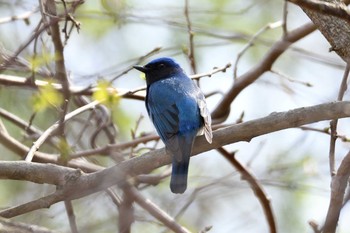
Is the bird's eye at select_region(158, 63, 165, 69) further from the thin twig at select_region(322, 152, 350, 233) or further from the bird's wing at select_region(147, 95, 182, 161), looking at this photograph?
the thin twig at select_region(322, 152, 350, 233)

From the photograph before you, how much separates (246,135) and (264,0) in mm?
4277

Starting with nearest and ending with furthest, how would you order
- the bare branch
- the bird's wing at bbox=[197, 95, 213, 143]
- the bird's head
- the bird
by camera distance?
the bird's wing at bbox=[197, 95, 213, 143]
the bird
the bare branch
the bird's head

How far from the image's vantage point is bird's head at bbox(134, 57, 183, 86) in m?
6.23

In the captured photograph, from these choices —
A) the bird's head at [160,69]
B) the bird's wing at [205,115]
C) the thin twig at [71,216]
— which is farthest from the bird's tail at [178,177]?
the bird's head at [160,69]

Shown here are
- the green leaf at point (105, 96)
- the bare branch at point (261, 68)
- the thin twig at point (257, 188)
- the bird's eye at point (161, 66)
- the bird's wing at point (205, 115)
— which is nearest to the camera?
the green leaf at point (105, 96)

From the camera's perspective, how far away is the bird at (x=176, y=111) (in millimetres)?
Answer: 4762

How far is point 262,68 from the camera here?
577cm

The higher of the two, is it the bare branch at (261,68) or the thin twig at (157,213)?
the bare branch at (261,68)

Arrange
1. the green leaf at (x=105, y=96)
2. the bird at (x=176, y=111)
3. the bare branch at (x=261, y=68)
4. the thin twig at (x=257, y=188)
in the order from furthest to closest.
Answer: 1. the bare branch at (x=261, y=68)
2. the thin twig at (x=257, y=188)
3. the bird at (x=176, y=111)
4. the green leaf at (x=105, y=96)

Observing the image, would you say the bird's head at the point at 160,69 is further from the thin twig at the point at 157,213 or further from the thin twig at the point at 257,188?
the thin twig at the point at 157,213

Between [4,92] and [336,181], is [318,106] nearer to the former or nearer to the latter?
[336,181]

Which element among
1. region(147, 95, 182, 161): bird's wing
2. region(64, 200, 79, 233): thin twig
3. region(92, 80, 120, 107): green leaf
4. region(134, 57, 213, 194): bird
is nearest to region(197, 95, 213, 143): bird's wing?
region(134, 57, 213, 194): bird

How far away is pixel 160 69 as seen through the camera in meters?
6.42

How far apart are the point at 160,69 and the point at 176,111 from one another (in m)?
1.09
